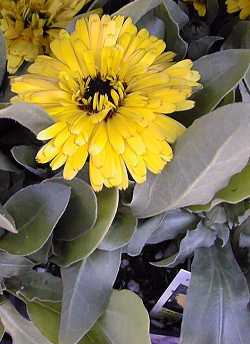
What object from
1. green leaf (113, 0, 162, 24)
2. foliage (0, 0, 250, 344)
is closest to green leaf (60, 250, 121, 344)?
foliage (0, 0, 250, 344)

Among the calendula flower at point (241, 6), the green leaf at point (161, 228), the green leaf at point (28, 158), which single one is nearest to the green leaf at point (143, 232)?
the green leaf at point (161, 228)

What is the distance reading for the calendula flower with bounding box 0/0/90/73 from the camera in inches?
24.9

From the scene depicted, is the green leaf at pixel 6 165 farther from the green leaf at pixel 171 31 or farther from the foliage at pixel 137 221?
the green leaf at pixel 171 31

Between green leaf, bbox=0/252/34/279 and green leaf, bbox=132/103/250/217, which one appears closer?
green leaf, bbox=132/103/250/217

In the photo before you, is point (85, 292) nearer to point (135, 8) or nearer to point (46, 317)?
point (46, 317)

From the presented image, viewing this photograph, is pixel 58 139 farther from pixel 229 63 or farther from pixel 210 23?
pixel 210 23

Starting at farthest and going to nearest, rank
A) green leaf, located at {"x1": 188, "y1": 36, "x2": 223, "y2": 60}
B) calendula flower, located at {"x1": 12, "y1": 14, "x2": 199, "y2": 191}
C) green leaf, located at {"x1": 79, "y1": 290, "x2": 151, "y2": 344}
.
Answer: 1. green leaf, located at {"x1": 188, "y1": 36, "x2": 223, "y2": 60}
2. green leaf, located at {"x1": 79, "y1": 290, "x2": 151, "y2": 344}
3. calendula flower, located at {"x1": 12, "y1": 14, "x2": 199, "y2": 191}

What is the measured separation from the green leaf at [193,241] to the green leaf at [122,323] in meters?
0.06

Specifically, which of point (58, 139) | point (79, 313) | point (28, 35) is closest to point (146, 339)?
point (79, 313)

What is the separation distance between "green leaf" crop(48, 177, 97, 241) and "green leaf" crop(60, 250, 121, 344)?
0.12ft

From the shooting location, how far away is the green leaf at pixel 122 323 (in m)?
0.58

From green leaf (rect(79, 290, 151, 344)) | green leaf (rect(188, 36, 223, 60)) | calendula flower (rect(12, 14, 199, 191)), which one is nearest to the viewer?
calendula flower (rect(12, 14, 199, 191))

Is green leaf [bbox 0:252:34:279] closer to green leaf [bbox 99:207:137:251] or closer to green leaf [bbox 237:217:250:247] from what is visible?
green leaf [bbox 99:207:137:251]

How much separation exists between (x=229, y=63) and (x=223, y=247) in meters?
0.21
